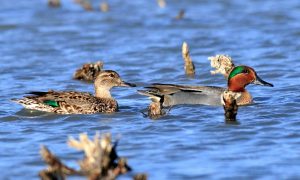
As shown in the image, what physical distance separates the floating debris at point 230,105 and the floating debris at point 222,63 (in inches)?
97.1

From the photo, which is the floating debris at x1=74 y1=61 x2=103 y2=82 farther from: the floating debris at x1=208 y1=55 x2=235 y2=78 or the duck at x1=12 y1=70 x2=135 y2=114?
the duck at x1=12 y1=70 x2=135 y2=114

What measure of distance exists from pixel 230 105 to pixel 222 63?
277 cm

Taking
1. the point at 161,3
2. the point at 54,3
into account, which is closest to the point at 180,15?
the point at 161,3

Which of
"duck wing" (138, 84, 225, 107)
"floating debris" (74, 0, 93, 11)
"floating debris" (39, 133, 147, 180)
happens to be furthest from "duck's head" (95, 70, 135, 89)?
"floating debris" (74, 0, 93, 11)

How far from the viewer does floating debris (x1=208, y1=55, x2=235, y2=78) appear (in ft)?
43.7

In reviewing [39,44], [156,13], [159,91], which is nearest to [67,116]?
[159,91]

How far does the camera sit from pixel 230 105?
Result: 10.7 metres

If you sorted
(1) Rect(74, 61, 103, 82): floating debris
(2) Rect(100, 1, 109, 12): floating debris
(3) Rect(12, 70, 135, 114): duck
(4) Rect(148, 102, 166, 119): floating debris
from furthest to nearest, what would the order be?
(2) Rect(100, 1, 109, 12): floating debris → (1) Rect(74, 61, 103, 82): floating debris → (3) Rect(12, 70, 135, 114): duck → (4) Rect(148, 102, 166, 119): floating debris

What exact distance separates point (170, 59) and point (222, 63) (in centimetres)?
297

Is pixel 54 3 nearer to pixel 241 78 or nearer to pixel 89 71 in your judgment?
pixel 89 71

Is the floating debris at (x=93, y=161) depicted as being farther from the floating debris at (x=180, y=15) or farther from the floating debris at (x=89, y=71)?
the floating debris at (x=180, y=15)

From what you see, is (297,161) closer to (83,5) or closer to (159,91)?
(159,91)

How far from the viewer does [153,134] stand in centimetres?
1047

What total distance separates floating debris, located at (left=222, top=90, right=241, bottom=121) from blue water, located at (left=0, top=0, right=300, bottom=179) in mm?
118
